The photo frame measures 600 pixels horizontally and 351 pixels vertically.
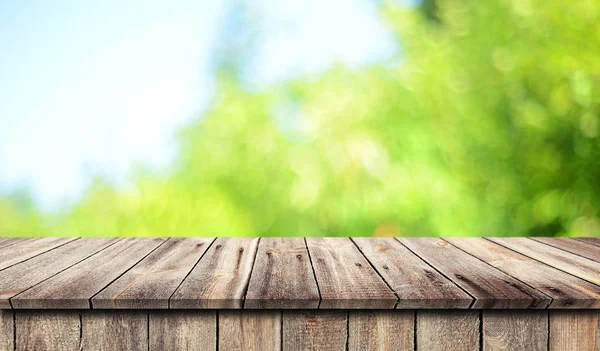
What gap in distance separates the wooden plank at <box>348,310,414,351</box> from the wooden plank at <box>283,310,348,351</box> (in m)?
0.02

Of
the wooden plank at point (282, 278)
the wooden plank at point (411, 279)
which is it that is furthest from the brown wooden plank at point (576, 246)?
the wooden plank at point (282, 278)

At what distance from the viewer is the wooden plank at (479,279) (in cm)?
117

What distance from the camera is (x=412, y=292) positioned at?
3.93 feet

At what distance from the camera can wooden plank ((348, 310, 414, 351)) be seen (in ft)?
3.88

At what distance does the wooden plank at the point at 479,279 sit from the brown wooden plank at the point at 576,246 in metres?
0.30

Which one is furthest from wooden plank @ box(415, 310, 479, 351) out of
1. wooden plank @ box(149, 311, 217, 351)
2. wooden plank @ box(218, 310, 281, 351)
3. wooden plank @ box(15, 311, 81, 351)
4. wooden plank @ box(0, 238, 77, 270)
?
wooden plank @ box(0, 238, 77, 270)

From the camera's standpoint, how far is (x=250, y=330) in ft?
3.88

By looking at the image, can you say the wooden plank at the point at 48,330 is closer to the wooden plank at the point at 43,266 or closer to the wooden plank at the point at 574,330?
the wooden plank at the point at 43,266

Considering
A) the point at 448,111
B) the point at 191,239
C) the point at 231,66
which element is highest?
the point at 231,66

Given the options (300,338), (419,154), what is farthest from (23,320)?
(419,154)

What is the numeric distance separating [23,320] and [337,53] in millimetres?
3512

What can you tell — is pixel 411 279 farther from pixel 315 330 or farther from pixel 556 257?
pixel 556 257

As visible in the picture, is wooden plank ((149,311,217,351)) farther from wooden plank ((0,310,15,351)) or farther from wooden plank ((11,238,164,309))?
wooden plank ((0,310,15,351))

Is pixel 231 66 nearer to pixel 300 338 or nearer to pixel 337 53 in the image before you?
pixel 337 53
